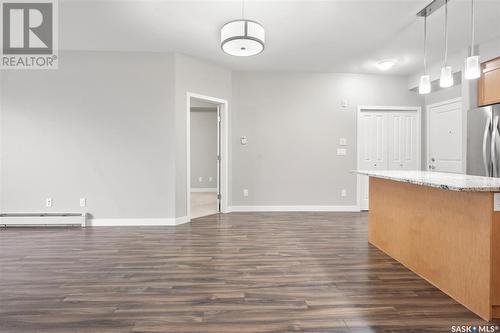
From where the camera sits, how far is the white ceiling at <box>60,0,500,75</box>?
3.29m

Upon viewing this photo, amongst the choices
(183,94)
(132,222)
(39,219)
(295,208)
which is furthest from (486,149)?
(39,219)

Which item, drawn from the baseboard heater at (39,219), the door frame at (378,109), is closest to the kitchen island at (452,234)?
the door frame at (378,109)

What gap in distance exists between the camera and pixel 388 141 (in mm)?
6047

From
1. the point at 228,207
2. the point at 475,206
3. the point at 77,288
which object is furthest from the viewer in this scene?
the point at 228,207

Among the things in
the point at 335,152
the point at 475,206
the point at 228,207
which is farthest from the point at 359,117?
the point at 475,206

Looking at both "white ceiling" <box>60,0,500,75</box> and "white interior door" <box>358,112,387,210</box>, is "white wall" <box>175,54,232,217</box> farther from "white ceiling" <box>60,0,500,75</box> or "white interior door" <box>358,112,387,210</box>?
"white interior door" <box>358,112,387,210</box>

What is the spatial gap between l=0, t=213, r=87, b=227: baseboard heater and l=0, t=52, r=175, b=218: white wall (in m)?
0.13

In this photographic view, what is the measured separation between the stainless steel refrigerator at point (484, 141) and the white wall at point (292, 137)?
2.11 metres

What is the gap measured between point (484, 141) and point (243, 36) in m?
3.42

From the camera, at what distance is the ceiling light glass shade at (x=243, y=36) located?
9.82 ft

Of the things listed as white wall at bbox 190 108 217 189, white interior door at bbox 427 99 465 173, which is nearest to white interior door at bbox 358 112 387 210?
white interior door at bbox 427 99 465 173

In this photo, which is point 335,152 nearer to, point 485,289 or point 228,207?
point 228,207

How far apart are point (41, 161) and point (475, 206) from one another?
221 inches

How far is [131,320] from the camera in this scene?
1.94 metres
